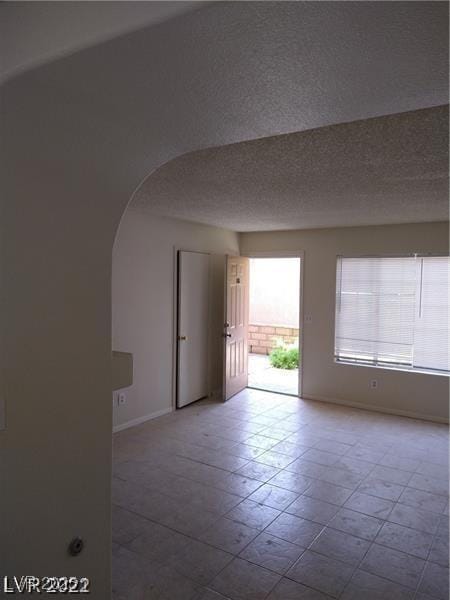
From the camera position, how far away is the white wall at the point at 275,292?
32.2 ft

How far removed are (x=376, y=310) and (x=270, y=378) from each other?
8.17 feet

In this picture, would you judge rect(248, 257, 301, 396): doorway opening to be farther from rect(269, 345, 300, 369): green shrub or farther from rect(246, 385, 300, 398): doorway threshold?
rect(246, 385, 300, 398): doorway threshold

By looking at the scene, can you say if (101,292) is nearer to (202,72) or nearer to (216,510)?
(202,72)

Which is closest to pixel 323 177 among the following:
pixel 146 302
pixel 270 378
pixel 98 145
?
pixel 98 145

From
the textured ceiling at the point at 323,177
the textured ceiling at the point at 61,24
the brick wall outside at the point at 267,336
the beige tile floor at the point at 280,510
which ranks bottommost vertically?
the beige tile floor at the point at 280,510

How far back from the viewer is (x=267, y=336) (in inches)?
384

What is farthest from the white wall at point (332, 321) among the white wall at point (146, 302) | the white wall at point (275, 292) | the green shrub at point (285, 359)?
the white wall at point (275, 292)

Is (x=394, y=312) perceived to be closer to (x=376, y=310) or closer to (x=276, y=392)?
(x=376, y=310)

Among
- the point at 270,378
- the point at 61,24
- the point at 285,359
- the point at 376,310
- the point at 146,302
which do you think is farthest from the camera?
the point at 285,359

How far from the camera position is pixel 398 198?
3.66 metres

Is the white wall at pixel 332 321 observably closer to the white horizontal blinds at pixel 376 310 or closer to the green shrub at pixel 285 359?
the white horizontal blinds at pixel 376 310

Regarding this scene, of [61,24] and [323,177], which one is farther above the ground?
[323,177]

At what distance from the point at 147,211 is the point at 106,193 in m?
3.18

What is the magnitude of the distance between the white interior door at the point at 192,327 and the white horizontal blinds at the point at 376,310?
187cm
